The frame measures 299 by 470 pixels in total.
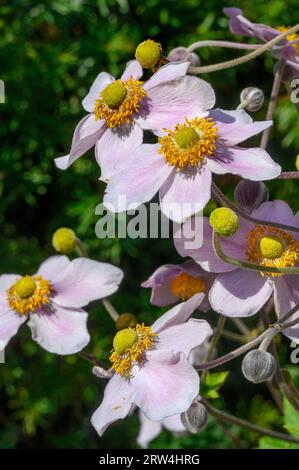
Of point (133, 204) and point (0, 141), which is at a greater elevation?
point (133, 204)


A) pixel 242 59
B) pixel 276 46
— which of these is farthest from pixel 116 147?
pixel 276 46

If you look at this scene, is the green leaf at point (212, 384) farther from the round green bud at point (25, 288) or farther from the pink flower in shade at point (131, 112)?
the pink flower in shade at point (131, 112)

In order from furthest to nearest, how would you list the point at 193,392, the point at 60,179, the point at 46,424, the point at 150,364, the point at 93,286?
the point at 46,424, the point at 60,179, the point at 93,286, the point at 150,364, the point at 193,392

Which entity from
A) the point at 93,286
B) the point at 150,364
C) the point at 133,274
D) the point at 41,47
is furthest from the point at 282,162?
the point at 150,364

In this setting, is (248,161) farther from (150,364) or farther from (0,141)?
(0,141)

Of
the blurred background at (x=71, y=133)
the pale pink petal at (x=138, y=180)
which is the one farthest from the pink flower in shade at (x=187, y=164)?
the blurred background at (x=71, y=133)

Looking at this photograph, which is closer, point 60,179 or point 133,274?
point 60,179

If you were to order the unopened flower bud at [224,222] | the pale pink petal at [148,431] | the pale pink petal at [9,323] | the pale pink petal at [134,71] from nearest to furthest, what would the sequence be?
the unopened flower bud at [224,222] → the pale pink petal at [134,71] → the pale pink petal at [9,323] → the pale pink petal at [148,431]

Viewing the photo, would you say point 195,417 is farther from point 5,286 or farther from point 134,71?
point 134,71
